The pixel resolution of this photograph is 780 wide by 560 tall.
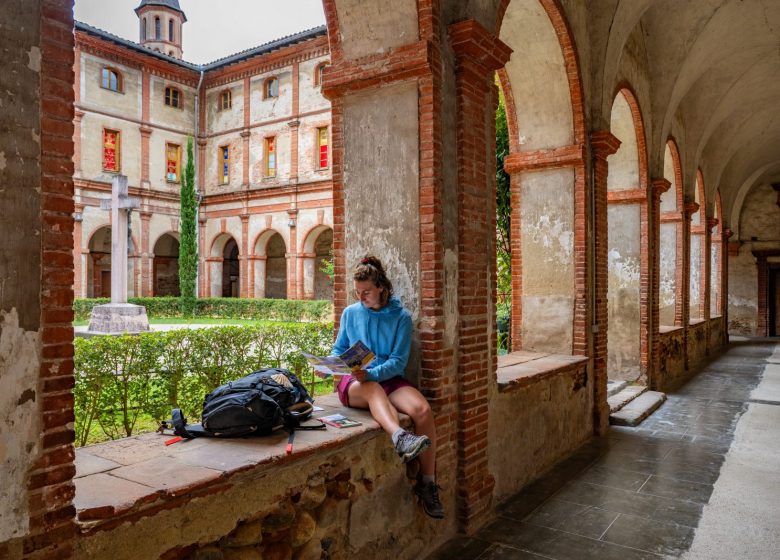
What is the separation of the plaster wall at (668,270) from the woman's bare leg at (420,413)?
10620 mm

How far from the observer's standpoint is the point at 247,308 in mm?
24453

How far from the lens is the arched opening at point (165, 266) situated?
29.5 m

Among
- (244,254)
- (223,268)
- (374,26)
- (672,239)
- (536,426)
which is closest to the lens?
(374,26)

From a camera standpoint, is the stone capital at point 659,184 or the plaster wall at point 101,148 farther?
the plaster wall at point 101,148

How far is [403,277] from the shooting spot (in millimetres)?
4086

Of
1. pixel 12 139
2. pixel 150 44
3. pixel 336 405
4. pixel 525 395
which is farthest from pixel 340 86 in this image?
pixel 150 44

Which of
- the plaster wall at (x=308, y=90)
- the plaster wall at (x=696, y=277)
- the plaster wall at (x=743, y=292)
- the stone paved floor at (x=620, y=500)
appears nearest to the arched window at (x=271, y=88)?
the plaster wall at (x=308, y=90)

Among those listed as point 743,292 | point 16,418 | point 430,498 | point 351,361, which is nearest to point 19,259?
point 16,418

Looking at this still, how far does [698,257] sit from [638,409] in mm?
9317

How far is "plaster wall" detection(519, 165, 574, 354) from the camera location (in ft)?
22.5

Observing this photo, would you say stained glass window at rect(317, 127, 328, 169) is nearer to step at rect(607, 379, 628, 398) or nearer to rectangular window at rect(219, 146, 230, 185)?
rectangular window at rect(219, 146, 230, 185)

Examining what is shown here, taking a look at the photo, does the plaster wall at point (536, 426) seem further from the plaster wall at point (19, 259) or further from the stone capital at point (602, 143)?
the plaster wall at point (19, 259)

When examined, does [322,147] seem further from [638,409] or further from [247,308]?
[638,409]

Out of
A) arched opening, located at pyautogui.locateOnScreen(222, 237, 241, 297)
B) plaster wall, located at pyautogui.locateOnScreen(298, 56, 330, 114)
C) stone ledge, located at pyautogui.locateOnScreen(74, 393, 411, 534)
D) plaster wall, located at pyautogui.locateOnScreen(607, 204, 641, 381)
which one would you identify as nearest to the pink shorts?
stone ledge, located at pyautogui.locateOnScreen(74, 393, 411, 534)
